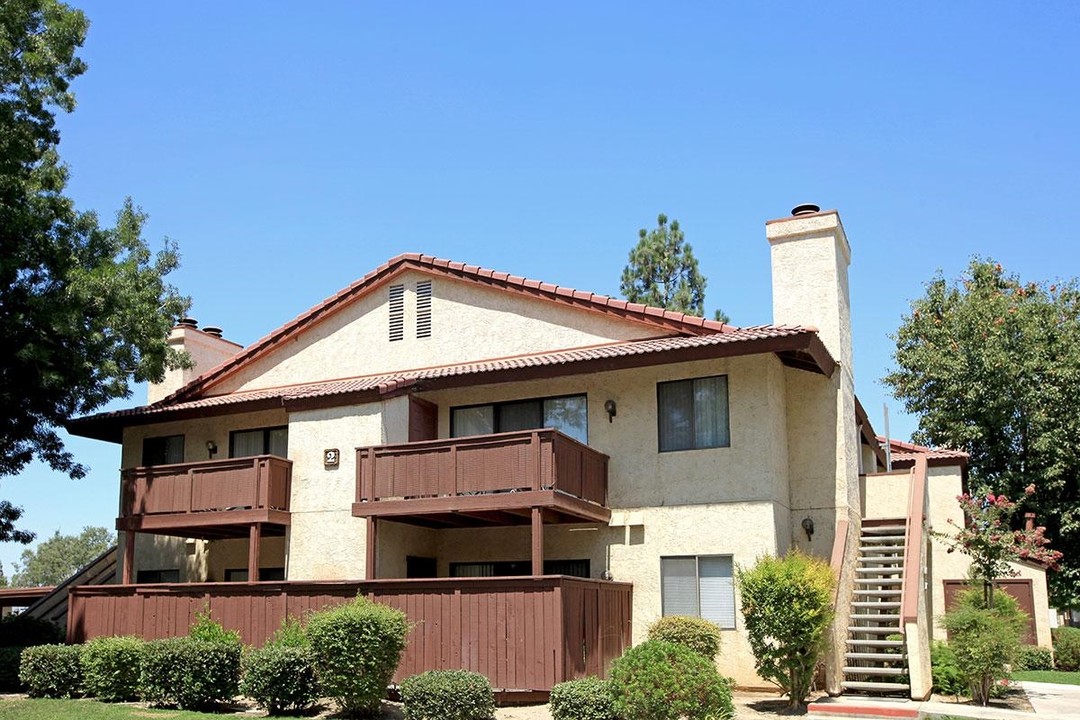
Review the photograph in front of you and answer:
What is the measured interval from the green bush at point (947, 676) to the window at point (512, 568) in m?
6.35

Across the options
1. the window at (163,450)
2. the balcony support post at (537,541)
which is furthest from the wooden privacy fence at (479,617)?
the window at (163,450)

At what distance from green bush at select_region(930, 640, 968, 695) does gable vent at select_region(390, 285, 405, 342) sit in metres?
12.8

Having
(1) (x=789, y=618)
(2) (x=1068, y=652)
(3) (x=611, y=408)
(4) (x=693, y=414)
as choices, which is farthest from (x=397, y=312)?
(2) (x=1068, y=652)

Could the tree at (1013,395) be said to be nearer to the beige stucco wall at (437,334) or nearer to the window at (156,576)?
the beige stucco wall at (437,334)

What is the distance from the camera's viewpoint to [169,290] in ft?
86.8

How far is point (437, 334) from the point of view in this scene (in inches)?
922

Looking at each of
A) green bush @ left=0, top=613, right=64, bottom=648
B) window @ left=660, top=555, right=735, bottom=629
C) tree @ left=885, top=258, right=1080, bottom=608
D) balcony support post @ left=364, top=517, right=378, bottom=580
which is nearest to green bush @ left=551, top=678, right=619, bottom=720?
window @ left=660, top=555, right=735, bottom=629

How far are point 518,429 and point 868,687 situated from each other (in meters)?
8.34

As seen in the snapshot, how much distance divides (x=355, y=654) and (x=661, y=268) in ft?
104

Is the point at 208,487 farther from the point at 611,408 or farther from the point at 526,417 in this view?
the point at 611,408

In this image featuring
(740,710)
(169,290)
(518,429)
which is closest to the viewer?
(740,710)

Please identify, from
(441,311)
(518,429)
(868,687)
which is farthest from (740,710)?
(441,311)

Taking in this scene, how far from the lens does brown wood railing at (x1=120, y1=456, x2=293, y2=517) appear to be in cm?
2117

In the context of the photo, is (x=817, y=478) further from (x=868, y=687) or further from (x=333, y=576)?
(x=333, y=576)
